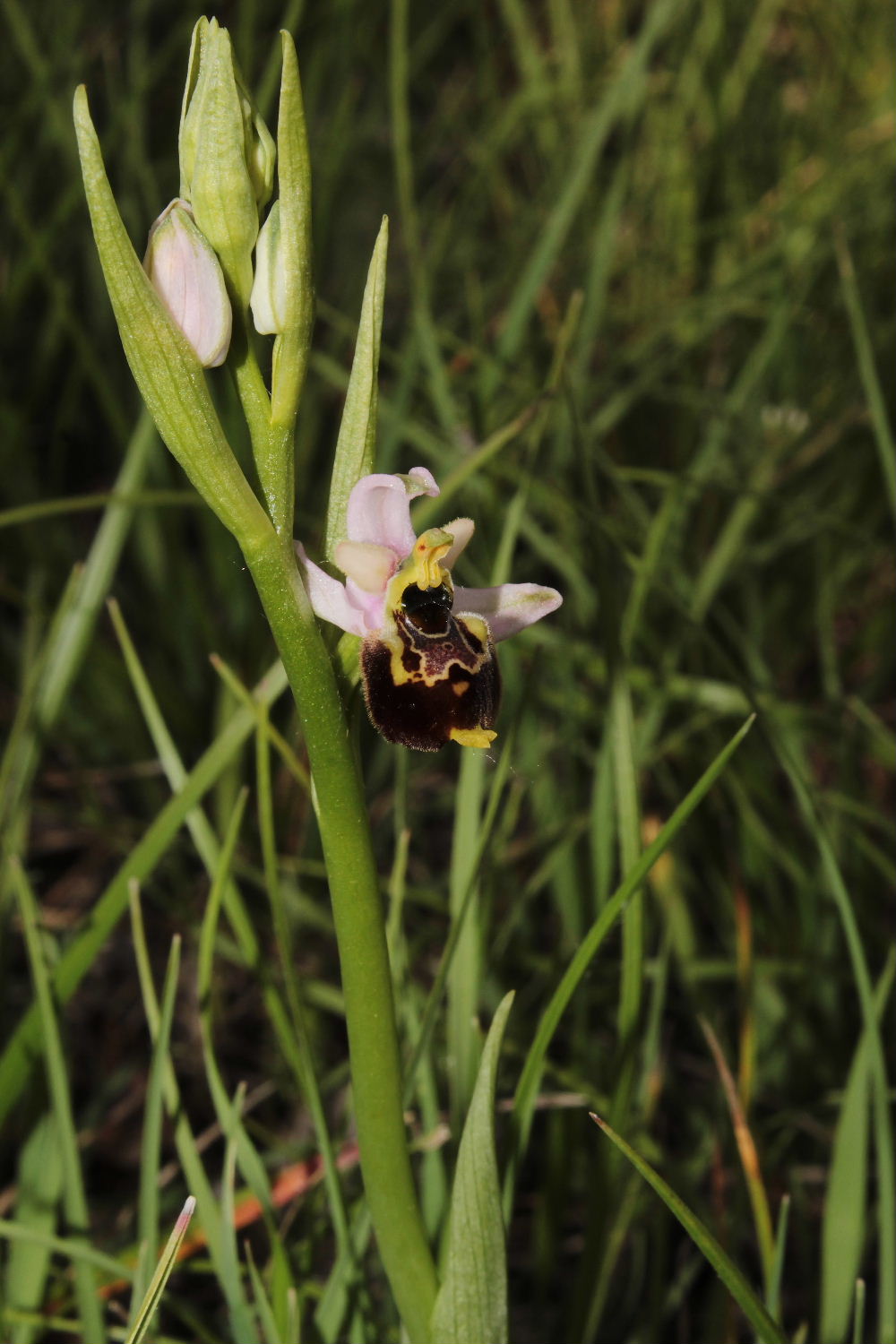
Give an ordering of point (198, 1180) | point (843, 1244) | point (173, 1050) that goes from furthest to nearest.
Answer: point (173, 1050)
point (843, 1244)
point (198, 1180)

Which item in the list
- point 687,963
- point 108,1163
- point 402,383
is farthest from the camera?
point 402,383

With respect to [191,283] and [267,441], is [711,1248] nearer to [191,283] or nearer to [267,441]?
[267,441]

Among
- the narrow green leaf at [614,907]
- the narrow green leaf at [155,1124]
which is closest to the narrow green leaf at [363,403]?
the narrow green leaf at [614,907]

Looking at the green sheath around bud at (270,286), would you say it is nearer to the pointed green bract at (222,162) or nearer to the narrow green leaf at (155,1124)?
the pointed green bract at (222,162)

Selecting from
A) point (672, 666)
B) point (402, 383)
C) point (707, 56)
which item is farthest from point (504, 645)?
point (707, 56)

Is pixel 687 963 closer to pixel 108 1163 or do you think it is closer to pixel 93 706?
pixel 108 1163

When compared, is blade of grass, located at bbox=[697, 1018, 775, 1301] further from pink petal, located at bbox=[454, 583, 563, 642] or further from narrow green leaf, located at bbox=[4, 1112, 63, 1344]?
narrow green leaf, located at bbox=[4, 1112, 63, 1344]
